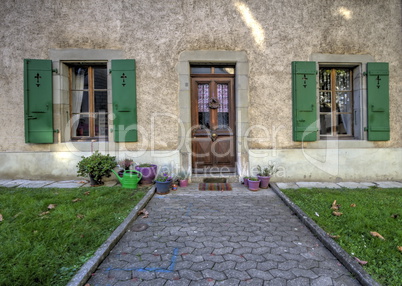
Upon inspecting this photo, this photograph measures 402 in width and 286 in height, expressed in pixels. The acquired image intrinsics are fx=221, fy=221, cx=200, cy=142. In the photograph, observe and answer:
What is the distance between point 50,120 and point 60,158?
0.94 metres

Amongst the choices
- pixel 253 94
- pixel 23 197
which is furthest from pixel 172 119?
pixel 23 197

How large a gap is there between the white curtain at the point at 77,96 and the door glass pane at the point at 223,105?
11.7 feet

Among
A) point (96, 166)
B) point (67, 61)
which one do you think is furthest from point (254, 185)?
point (67, 61)

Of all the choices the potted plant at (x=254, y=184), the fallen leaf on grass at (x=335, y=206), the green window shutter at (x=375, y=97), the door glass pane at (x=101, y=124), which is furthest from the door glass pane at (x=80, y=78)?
the green window shutter at (x=375, y=97)

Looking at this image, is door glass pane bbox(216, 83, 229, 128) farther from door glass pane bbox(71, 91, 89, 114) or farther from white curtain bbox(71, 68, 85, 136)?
white curtain bbox(71, 68, 85, 136)

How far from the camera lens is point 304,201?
390cm

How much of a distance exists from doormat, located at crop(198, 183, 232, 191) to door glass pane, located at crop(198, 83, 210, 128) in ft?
5.16

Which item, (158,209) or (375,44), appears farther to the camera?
(375,44)

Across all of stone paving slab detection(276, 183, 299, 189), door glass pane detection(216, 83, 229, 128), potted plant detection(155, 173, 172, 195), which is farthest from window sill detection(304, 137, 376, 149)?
potted plant detection(155, 173, 172, 195)

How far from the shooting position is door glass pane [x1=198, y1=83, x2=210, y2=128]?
5848 mm

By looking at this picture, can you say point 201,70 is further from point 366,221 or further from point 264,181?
point 366,221

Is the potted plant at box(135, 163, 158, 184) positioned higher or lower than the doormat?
higher

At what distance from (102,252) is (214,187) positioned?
3.04 meters

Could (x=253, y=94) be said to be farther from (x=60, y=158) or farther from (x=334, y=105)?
(x=60, y=158)
